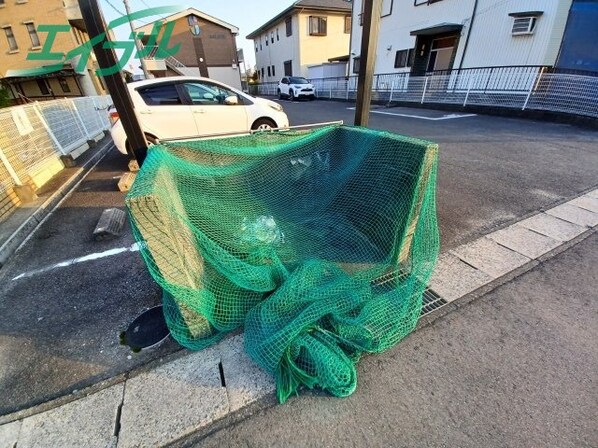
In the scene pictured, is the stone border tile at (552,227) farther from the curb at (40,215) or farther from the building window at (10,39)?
the building window at (10,39)

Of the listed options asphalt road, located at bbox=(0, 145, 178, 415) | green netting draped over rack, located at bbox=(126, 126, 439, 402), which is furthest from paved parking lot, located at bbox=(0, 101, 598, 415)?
green netting draped over rack, located at bbox=(126, 126, 439, 402)

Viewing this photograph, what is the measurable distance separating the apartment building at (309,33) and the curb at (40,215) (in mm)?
22418

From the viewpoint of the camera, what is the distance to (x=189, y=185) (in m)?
2.52

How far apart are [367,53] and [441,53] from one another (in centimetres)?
1424

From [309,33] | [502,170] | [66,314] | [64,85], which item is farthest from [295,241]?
[309,33]

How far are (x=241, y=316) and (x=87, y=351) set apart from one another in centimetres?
109

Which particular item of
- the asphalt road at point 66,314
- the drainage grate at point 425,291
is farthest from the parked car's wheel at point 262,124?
the drainage grate at point 425,291

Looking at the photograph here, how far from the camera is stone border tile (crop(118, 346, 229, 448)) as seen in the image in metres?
1.45

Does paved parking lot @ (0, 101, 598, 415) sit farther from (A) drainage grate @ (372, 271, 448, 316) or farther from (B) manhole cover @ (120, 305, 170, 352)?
(A) drainage grate @ (372, 271, 448, 316)

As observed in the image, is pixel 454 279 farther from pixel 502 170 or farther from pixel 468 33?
pixel 468 33

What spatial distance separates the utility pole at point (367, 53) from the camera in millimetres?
2721

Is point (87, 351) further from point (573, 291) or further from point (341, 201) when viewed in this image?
point (573, 291)

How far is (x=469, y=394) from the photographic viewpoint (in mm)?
1566

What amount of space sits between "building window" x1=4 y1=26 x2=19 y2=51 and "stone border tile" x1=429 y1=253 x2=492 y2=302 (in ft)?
91.2
